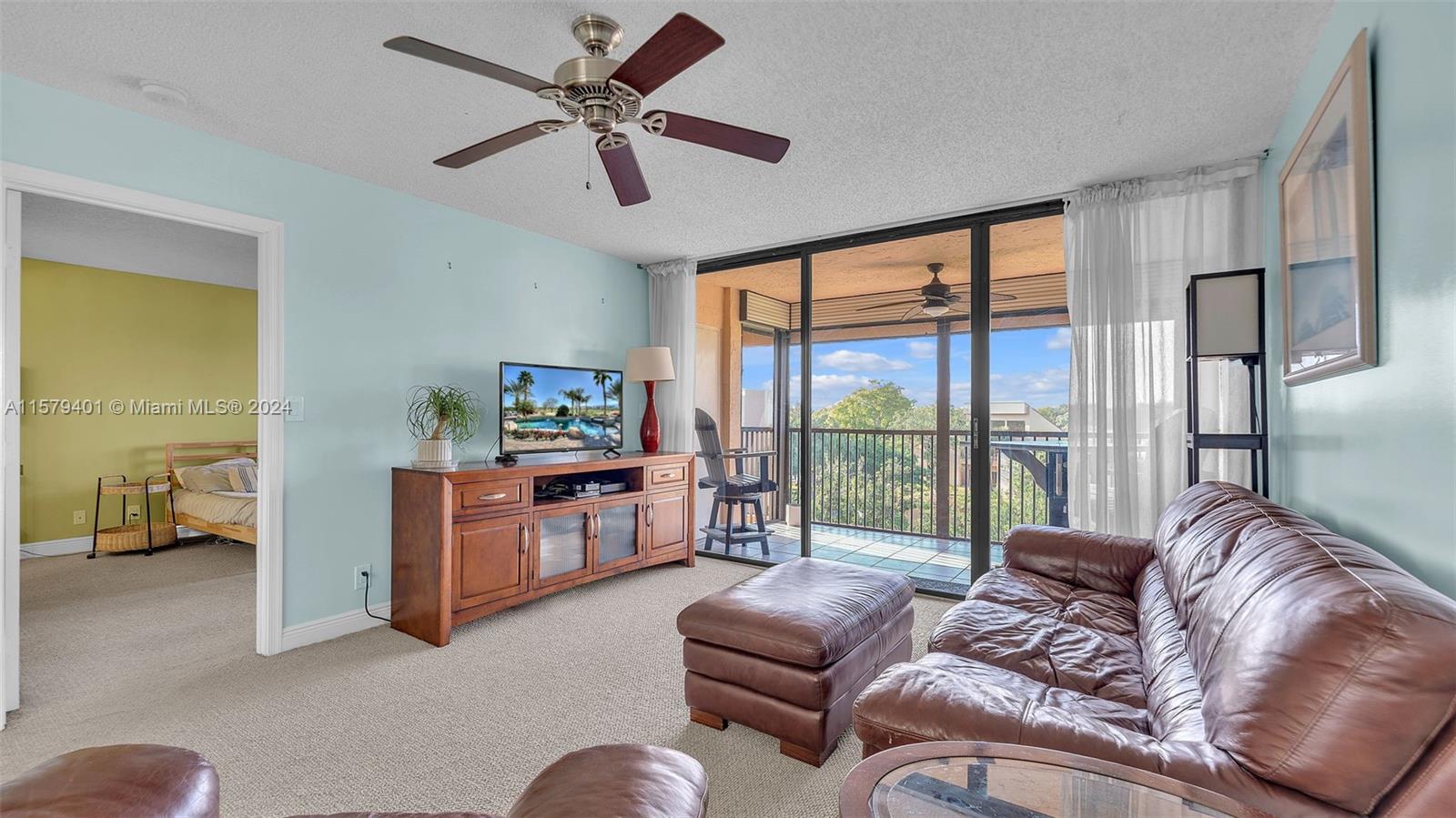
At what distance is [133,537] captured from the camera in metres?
4.77

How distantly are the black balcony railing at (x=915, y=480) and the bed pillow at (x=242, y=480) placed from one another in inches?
157

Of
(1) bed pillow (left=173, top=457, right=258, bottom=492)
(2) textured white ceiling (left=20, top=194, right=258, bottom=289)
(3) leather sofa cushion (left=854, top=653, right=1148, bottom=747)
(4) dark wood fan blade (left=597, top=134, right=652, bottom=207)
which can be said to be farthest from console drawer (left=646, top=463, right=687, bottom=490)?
(1) bed pillow (left=173, top=457, right=258, bottom=492)

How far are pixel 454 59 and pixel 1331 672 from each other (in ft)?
7.19

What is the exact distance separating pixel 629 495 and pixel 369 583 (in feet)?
5.05

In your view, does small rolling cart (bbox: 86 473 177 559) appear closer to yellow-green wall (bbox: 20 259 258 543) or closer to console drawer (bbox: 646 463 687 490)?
yellow-green wall (bbox: 20 259 258 543)

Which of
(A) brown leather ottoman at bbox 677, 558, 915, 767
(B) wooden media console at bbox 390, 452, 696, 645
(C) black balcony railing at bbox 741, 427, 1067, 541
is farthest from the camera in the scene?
(C) black balcony railing at bbox 741, 427, 1067, 541

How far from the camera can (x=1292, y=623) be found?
101 cm

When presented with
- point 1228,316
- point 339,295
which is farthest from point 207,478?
point 1228,316

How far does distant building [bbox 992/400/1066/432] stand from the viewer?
3.73 meters

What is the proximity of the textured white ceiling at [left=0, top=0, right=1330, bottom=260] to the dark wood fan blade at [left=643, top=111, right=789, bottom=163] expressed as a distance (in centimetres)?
32

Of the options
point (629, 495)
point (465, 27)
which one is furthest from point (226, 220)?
point (629, 495)

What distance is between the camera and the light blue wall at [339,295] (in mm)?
2471

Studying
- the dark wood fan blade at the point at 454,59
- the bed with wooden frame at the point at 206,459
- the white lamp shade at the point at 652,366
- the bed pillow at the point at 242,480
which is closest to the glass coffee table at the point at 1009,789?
the dark wood fan blade at the point at 454,59

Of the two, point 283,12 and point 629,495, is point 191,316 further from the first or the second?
point 283,12
